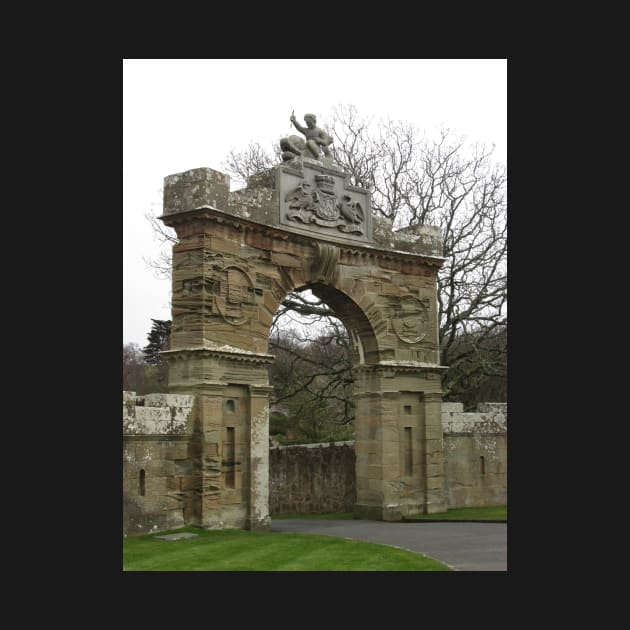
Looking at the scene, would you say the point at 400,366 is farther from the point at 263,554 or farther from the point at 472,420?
the point at 263,554

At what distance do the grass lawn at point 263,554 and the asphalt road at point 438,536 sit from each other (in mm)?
369

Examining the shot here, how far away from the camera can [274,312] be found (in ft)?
50.8

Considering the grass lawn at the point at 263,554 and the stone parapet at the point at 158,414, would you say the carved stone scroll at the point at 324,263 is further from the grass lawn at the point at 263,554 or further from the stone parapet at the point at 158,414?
the grass lawn at the point at 263,554

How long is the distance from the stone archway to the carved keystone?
0.02 metres

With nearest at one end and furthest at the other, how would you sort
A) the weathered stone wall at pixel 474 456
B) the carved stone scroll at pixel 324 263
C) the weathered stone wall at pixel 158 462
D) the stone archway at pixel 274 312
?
the weathered stone wall at pixel 158 462 < the stone archway at pixel 274 312 < the carved stone scroll at pixel 324 263 < the weathered stone wall at pixel 474 456

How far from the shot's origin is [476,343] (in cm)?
2342

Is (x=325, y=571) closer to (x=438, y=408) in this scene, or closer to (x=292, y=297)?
(x=438, y=408)

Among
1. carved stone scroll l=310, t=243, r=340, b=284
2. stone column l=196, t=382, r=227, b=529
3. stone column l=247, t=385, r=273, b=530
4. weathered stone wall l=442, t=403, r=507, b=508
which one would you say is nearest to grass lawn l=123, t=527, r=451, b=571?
stone column l=196, t=382, r=227, b=529

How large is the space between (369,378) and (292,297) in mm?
6719

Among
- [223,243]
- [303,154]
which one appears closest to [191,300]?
[223,243]

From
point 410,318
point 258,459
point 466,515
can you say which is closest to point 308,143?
point 410,318

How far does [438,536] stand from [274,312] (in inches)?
187

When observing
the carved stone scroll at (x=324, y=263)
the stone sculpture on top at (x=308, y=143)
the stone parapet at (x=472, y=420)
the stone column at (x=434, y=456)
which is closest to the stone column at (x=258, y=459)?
the carved stone scroll at (x=324, y=263)

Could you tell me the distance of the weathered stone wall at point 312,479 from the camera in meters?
20.1
